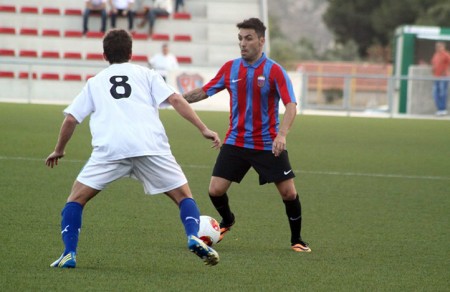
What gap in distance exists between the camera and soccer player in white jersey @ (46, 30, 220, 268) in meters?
6.52

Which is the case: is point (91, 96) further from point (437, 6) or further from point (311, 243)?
point (437, 6)

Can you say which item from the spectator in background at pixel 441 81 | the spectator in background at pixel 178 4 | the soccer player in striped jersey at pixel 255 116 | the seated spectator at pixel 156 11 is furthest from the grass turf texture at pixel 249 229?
the spectator in background at pixel 178 4

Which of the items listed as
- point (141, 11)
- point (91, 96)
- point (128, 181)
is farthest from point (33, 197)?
point (141, 11)

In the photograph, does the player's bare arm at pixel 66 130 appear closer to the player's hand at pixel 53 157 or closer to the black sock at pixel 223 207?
the player's hand at pixel 53 157

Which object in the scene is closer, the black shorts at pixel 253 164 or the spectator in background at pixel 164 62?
the black shorts at pixel 253 164

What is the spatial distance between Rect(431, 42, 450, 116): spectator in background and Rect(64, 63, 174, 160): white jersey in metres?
21.6

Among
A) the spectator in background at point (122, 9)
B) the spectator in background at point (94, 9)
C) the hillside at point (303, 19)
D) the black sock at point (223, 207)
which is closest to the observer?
the black sock at point (223, 207)

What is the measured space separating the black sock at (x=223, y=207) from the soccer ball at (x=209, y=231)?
0.22 meters

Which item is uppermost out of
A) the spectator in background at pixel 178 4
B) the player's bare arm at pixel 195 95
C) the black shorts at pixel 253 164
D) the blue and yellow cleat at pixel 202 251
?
the spectator in background at pixel 178 4

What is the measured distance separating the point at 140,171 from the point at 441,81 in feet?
71.1

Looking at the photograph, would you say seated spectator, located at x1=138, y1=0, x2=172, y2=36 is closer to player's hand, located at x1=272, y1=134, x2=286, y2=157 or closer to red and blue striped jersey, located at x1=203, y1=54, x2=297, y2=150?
red and blue striped jersey, located at x1=203, y1=54, x2=297, y2=150

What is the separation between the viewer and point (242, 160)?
7996 millimetres

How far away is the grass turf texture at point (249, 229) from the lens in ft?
21.5

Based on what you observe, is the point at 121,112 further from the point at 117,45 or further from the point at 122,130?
the point at 117,45
